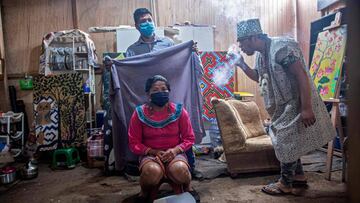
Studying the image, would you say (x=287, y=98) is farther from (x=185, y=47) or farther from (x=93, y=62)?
(x=93, y=62)

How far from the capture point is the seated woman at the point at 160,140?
2250 mm

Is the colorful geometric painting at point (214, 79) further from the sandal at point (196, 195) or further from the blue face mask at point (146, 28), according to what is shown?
the sandal at point (196, 195)

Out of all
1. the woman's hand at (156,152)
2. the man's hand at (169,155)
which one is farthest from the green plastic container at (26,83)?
the man's hand at (169,155)

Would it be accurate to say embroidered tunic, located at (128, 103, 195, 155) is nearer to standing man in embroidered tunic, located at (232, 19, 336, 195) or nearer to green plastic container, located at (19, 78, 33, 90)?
standing man in embroidered tunic, located at (232, 19, 336, 195)

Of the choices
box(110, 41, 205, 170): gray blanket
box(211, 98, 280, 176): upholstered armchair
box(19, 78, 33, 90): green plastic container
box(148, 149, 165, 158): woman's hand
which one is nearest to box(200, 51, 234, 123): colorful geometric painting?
box(211, 98, 280, 176): upholstered armchair

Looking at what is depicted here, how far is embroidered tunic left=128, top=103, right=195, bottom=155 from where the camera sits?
2.40m

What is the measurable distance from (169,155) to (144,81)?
3.21 feet

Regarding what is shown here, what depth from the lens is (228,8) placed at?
5051 mm

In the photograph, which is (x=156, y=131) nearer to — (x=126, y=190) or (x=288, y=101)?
(x=126, y=190)

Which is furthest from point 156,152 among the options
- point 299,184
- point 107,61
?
point 299,184

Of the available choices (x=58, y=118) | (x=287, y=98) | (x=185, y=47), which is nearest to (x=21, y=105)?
(x=58, y=118)

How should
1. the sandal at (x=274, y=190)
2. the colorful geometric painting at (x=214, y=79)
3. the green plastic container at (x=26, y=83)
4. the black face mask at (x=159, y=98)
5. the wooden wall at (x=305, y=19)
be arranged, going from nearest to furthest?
the black face mask at (x=159, y=98)
the sandal at (x=274, y=190)
the colorful geometric painting at (x=214, y=79)
the wooden wall at (x=305, y=19)
the green plastic container at (x=26, y=83)

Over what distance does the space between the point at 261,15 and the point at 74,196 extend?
4.28m

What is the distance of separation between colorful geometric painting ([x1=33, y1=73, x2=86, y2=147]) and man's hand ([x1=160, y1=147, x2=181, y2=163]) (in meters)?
2.41
